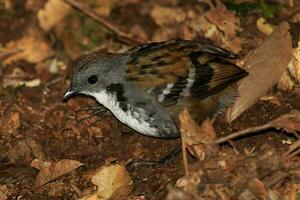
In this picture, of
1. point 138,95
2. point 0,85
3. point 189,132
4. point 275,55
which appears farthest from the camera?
point 0,85

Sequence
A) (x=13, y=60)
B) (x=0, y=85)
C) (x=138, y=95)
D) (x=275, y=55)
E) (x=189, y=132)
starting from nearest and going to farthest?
(x=189, y=132)
(x=138, y=95)
(x=275, y=55)
(x=0, y=85)
(x=13, y=60)

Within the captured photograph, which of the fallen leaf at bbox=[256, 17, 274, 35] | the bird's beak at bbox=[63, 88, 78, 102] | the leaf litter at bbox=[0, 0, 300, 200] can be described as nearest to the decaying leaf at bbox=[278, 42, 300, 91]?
the leaf litter at bbox=[0, 0, 300, 200]

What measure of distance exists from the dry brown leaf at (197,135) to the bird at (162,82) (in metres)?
0.24

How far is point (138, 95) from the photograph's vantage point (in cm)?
624

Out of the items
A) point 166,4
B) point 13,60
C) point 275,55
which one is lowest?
point 13,60

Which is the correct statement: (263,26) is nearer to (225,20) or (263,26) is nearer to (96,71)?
(225,20)

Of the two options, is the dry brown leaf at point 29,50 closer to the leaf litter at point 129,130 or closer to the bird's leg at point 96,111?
the leaf litter at point 129,130

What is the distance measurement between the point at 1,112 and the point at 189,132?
239 centimetres

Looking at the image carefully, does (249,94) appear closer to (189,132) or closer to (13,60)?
(189,132)

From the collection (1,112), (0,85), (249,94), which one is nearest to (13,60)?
(0,85)

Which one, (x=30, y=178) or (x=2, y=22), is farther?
(x=2, y=22)

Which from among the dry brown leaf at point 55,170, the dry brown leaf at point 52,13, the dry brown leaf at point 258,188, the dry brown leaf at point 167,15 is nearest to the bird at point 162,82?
the dry brown leaf at point 55,170

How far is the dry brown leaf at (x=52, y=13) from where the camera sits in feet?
28.8

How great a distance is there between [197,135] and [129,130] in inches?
45.3
